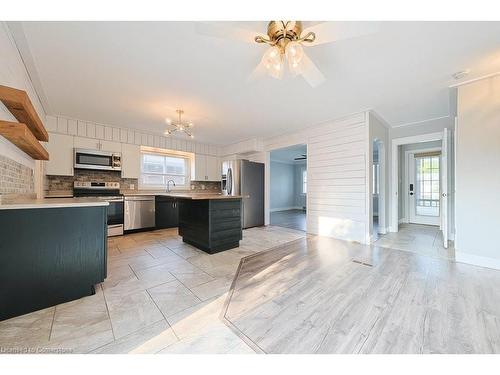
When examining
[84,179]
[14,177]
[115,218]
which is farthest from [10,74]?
[115,218]

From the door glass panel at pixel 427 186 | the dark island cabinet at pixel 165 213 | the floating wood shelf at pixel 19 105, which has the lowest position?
the dark island cabinet at pixel 165 213

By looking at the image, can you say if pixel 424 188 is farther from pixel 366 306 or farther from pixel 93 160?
pixel 93 160

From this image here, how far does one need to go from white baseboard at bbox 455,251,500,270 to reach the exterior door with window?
3.28 meters

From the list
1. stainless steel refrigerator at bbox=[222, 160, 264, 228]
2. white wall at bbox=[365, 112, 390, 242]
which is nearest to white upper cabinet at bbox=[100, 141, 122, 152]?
stainless steel refrigerator at bbox=[222, 160, 264, 228]

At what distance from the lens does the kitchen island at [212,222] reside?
3.05m

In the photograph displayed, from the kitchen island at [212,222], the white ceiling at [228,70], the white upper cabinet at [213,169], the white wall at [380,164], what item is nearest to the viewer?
the white ceiling at [228,70]

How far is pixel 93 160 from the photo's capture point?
163 inches

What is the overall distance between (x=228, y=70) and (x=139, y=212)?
377cm

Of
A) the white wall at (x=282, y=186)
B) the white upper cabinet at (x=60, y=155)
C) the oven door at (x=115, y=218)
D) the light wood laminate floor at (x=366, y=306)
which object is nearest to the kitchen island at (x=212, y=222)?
the light wood laminate floor at (x=366, y=306)

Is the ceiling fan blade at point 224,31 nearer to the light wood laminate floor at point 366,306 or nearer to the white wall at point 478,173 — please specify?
the light wood laminate floor at point 366,306

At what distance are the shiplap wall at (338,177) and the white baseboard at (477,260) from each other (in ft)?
3.99

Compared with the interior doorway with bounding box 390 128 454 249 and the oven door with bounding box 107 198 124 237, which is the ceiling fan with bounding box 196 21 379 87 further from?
the interior doorway with bounding box 390 128 454 249
